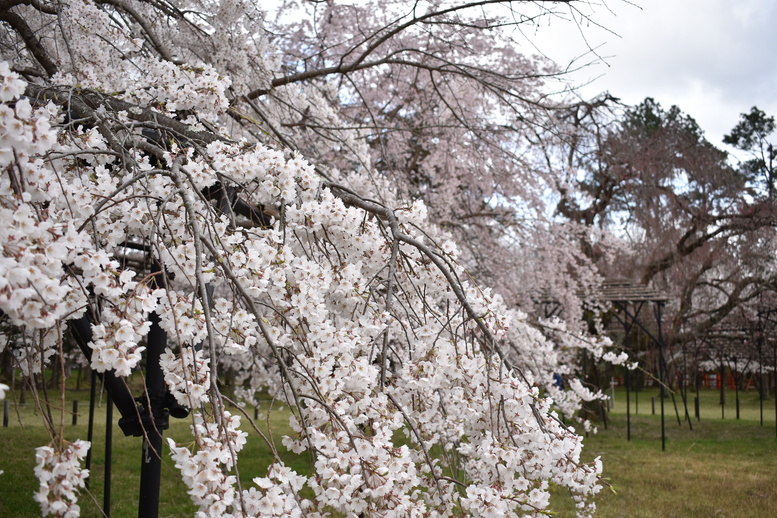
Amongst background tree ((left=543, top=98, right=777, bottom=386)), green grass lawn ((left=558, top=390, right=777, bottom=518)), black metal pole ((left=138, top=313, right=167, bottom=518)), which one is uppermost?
background tree ((left=543, top=98, right=777, bottom=386))

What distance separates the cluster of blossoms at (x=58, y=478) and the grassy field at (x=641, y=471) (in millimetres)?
1858

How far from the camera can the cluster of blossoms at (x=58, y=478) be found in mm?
Result: 1087

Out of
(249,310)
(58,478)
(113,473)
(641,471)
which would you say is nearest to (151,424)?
(249,310)

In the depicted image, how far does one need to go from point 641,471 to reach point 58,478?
6.83m

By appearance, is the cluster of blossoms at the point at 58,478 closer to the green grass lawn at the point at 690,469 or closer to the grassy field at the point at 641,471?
the grassy field at the point at 641,471

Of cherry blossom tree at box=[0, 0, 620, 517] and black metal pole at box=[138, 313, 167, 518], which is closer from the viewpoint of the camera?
cherry blossom tree at box=[0, 0, 620, 517]

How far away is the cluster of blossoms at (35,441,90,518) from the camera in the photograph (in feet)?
3.57

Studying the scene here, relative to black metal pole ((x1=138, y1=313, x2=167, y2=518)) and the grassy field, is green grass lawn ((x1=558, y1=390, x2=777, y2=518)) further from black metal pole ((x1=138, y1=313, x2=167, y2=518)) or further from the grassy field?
black metal pole ((x1=138, y1=313, x2=167, y2=518))

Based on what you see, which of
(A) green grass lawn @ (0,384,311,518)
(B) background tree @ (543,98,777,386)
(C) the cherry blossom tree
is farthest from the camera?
(B) background tree @ (543,98,777,386)

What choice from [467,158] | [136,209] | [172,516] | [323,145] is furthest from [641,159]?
[136,209]

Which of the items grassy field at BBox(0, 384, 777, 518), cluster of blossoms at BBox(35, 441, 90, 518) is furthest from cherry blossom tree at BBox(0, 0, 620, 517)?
grassy field at BBox(0, 384, 777, 518)

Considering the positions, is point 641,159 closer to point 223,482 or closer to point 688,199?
point 688,199

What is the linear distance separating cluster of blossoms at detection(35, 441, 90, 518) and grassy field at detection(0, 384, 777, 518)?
1858 millimetres

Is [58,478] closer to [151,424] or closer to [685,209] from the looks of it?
[151,424]
